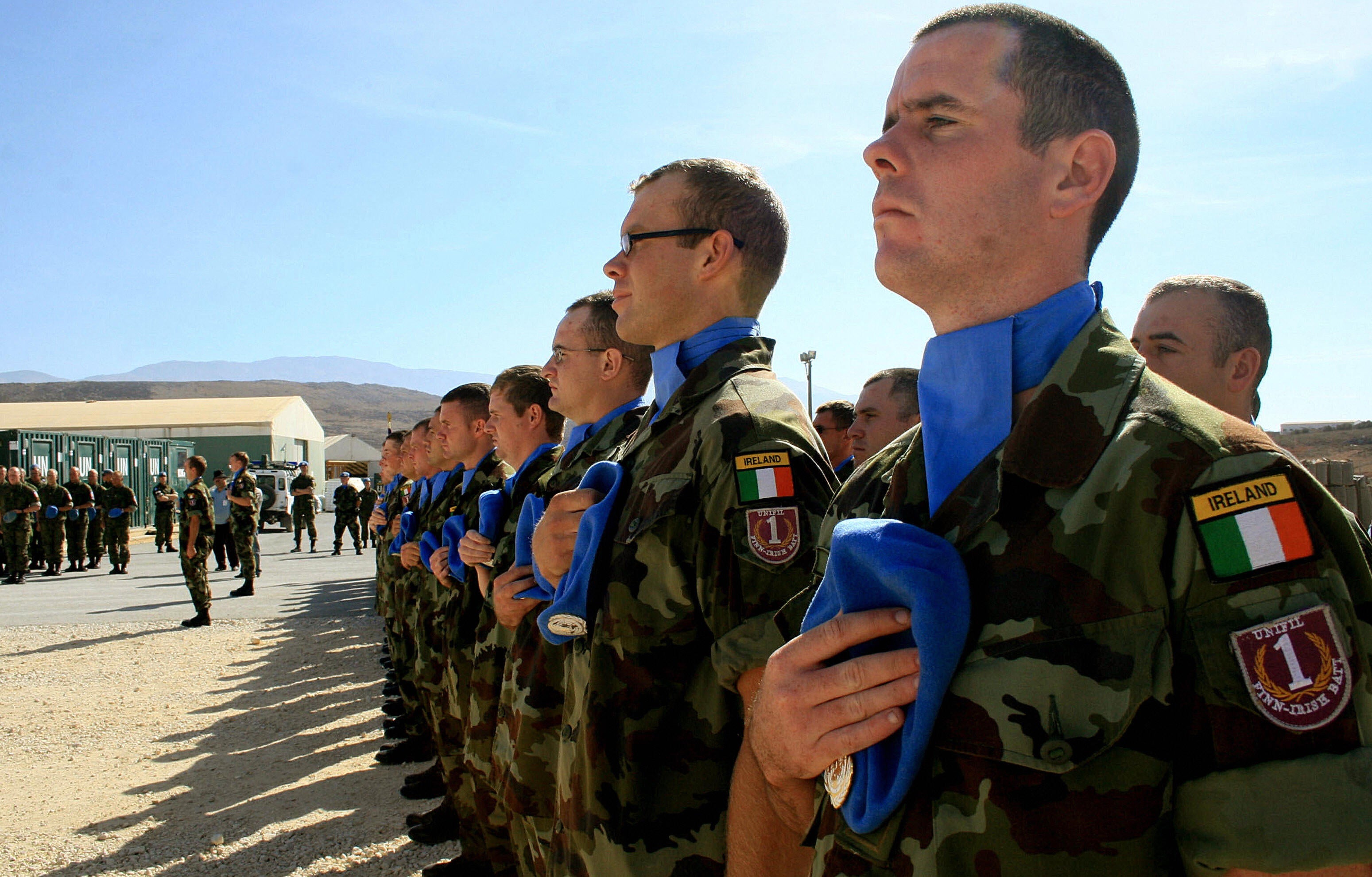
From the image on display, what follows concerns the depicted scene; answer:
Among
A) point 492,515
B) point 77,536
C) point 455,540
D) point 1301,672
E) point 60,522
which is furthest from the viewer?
point 77,536

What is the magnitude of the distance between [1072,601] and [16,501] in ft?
69.4

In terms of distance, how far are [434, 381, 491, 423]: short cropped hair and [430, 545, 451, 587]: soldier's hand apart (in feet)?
3.68

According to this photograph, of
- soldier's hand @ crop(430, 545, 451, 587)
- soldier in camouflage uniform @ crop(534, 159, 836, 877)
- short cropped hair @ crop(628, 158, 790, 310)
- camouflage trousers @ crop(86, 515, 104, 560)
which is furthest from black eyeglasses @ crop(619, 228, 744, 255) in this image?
camouflage trousers @ crop(86, 515, 104, 560)

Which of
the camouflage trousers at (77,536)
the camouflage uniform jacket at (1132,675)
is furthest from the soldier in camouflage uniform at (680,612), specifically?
the camouflage trousers at (77,536)

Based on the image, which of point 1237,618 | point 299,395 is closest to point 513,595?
point 1237,618

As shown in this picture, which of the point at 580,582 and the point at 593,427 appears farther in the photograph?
the point at 593,427

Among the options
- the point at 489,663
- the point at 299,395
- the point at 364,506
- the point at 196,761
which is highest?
the point at 299,395

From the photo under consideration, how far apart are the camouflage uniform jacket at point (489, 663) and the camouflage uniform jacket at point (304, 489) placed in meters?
20.5

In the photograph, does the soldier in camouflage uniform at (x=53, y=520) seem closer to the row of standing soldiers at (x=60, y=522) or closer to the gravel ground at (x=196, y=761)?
the row of standing soldiers at (x=60, y=522)

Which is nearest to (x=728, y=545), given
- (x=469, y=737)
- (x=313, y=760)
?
(x=469, y=737)

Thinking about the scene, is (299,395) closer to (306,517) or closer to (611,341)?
(306,517)

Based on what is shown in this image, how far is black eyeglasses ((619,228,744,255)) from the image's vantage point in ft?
8.16

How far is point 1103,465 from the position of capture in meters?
1.01

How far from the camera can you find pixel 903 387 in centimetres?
407
